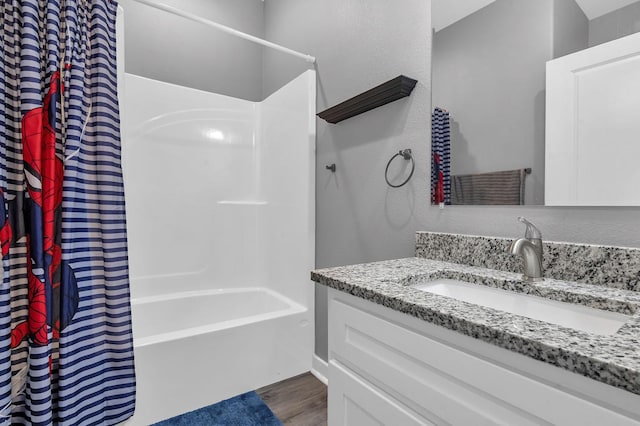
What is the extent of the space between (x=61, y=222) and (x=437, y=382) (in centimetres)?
139

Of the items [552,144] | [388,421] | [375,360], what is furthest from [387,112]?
[388,421]

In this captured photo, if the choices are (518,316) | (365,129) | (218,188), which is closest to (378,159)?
(365,129)

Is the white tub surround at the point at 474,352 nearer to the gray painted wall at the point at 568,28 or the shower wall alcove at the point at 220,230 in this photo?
the gray painted wall at the point at 568,28

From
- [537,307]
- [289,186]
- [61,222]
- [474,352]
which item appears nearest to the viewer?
[474,352]

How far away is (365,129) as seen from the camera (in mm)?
1648

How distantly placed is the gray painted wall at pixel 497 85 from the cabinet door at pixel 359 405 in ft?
2.49

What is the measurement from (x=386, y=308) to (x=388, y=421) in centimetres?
27

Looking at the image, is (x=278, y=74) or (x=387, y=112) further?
(x=278, y=74)

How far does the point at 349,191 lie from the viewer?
178 centimetres

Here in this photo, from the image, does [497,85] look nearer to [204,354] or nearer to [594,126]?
[594,126]

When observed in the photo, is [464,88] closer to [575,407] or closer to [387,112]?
[387,112]

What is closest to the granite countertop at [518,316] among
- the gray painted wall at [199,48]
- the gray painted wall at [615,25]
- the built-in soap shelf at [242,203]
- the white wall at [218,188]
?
the gray painted wall at [615,25]

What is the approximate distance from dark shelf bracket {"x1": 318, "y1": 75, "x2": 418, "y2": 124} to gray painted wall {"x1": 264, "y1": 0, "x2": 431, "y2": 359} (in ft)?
0.13

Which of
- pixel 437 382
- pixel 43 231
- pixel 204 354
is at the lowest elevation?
pixel 204 354
